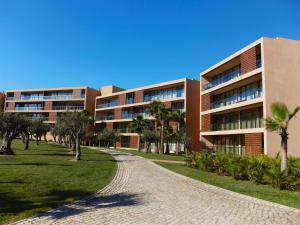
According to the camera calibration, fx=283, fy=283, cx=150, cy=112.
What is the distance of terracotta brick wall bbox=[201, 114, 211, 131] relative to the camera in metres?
39.3

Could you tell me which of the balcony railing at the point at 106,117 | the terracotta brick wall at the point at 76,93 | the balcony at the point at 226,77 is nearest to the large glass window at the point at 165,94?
the balcony at the point at 226,77

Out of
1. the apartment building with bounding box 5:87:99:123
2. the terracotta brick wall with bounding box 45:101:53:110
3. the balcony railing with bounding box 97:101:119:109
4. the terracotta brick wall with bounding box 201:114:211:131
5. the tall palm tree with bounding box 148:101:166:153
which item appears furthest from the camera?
the terracotta brick wall with bounding box 45:101:53:110

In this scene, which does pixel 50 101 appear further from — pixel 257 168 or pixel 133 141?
pixel 257 168

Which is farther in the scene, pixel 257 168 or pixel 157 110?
pixel 157 110

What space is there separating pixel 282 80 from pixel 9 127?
25081mm

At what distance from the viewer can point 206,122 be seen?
130 ft

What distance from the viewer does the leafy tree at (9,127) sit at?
23.8 m

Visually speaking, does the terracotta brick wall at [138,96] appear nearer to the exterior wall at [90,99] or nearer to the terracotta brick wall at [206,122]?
the exterior wall at [90,99]

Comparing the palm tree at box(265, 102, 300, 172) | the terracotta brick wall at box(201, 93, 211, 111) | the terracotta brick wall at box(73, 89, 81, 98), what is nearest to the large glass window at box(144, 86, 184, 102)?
the terracotta brick wall at box(201, 93, 211, 111)

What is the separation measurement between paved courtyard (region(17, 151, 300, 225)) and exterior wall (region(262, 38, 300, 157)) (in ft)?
54.9

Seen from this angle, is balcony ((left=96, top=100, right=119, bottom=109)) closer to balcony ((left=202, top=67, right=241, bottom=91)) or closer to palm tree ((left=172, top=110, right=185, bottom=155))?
palm tree ((left=172, top=110, right=185, bottom=155))

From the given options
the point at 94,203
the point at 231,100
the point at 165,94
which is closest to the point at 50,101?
the point at 165,94

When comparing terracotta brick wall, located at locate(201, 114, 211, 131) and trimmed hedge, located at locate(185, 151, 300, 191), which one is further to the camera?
terracotta brick wall, located at locate(201, 114, 211, 131)

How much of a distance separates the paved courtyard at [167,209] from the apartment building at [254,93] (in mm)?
16819
